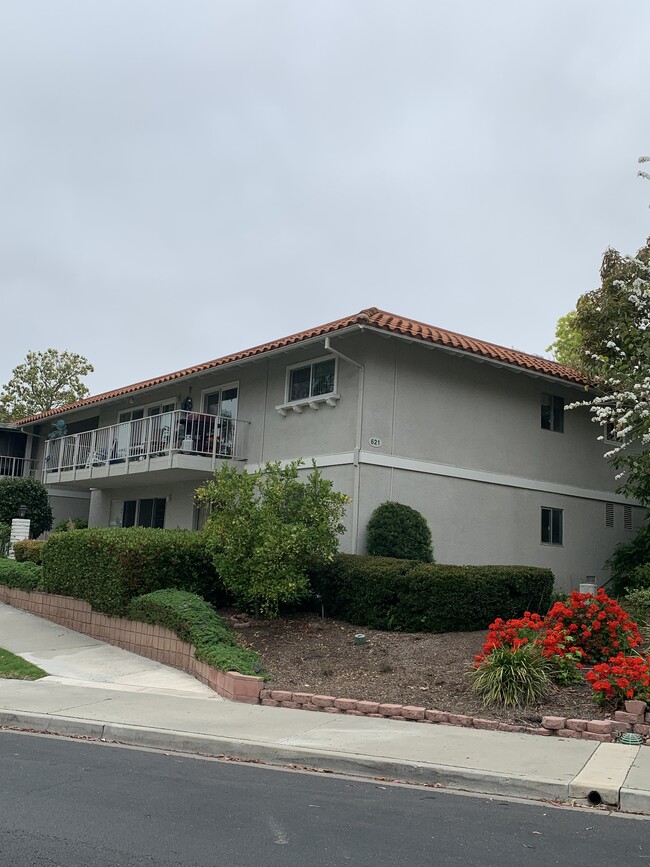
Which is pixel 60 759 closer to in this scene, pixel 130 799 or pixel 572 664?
pixel 130 799

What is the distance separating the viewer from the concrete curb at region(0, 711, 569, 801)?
6.78 m

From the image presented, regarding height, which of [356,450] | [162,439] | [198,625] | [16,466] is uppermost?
[16,466]

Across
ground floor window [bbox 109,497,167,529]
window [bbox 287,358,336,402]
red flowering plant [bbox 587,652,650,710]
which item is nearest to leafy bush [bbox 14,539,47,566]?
ground floor window [bbox 109,497,167,529]

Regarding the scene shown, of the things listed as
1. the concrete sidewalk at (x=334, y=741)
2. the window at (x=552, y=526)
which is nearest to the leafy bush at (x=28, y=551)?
the concrete sidewalk at (x=334, y=741)

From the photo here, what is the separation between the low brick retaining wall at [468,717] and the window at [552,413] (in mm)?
11888

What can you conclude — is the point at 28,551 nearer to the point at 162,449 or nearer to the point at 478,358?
the point at 162,449

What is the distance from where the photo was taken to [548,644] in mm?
9984

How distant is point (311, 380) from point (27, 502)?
11.6 metres

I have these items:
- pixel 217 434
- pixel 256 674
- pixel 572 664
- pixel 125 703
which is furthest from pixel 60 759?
pixel 217 434

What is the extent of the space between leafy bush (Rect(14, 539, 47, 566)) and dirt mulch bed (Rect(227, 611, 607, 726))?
24.6 ft

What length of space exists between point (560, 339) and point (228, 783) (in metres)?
33.5

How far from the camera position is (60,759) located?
7.64 meters

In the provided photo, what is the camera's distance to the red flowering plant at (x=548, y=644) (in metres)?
9.84

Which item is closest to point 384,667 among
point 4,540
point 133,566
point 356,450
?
point 133,566
